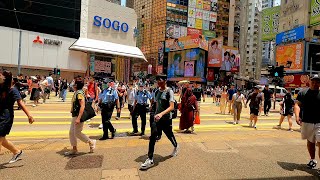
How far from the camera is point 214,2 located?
83562 millimetres

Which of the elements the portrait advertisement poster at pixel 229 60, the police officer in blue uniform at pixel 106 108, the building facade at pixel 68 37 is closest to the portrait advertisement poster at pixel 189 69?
the portrait advertisement poster at pixel 229 60

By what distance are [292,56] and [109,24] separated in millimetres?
30700

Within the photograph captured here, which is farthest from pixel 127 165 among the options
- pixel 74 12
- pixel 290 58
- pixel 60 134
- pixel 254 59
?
pixel 254 59

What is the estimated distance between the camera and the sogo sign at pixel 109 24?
3940cm

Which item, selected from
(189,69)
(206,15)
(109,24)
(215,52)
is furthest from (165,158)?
(206,15)

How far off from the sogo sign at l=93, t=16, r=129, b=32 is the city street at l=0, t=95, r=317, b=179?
33.0 metres

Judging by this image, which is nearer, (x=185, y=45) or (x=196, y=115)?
(x=196, y=115)

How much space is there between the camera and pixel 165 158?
5.75m

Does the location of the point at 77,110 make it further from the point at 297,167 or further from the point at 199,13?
the point at 199,13

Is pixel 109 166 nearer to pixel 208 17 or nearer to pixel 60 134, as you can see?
pixel 60 134

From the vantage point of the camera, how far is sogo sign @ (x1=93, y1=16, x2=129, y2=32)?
3940 centimetres

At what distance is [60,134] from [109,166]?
12.0ft

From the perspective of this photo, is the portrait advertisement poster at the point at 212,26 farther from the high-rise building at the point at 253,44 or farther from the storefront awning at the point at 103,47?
the storefront awning at the point at 103,47

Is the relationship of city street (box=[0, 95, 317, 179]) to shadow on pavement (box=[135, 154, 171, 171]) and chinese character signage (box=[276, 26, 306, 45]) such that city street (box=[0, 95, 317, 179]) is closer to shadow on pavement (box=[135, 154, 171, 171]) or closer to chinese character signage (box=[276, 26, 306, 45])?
shadow on pavement (box=[135, 154, 171, 171])
